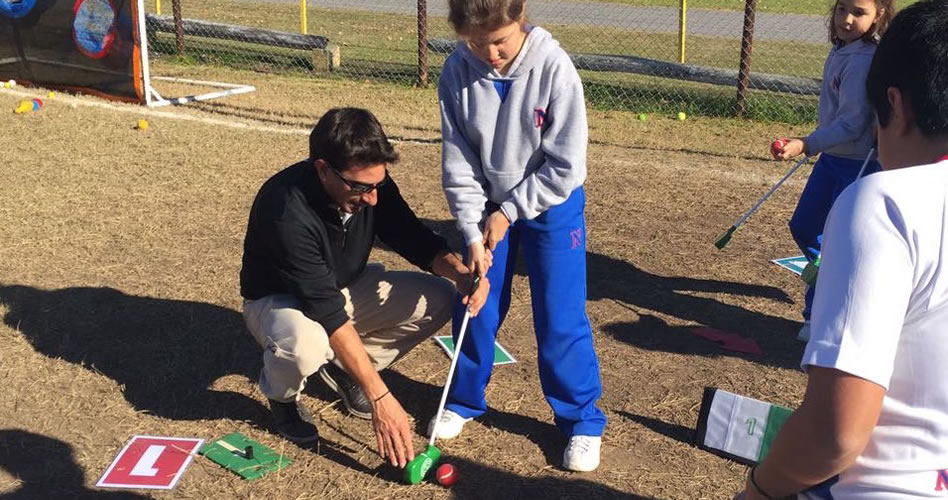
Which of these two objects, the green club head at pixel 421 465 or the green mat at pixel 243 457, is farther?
the green mat at pixel 243 457

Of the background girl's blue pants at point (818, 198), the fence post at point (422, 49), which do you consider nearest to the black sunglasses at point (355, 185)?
the background girl's blue pants at point (818, 198)

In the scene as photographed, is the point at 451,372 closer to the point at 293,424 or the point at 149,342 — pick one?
the point at 293,424

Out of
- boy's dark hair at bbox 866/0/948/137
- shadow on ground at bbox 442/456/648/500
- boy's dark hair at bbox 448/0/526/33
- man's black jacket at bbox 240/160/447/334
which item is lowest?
shadow on ground at bbox 442/456/648/500

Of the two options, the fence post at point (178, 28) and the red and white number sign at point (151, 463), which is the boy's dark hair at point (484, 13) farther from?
the fence post at point (178, 28)

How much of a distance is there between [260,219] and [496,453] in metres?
1.28

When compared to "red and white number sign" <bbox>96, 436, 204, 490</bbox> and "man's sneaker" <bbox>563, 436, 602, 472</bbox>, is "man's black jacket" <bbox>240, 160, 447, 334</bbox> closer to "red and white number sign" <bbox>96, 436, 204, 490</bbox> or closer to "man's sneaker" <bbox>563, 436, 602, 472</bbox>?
"red and white number sign" <bbox>96, 436, 204, 490</bbox>

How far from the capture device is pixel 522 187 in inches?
139

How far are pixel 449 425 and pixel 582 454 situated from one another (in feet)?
1.80

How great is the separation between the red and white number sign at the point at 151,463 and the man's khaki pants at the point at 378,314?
0.39m

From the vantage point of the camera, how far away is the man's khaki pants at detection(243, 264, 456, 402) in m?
3.76

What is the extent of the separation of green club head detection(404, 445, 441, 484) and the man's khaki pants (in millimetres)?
518

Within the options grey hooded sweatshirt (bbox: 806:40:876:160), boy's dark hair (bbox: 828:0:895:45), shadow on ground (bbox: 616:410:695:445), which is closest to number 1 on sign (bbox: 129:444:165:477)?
shadow on ground (bbox: 616:410:695:445)

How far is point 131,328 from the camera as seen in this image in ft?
16.0

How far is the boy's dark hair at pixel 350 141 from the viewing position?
3443 millimetres
